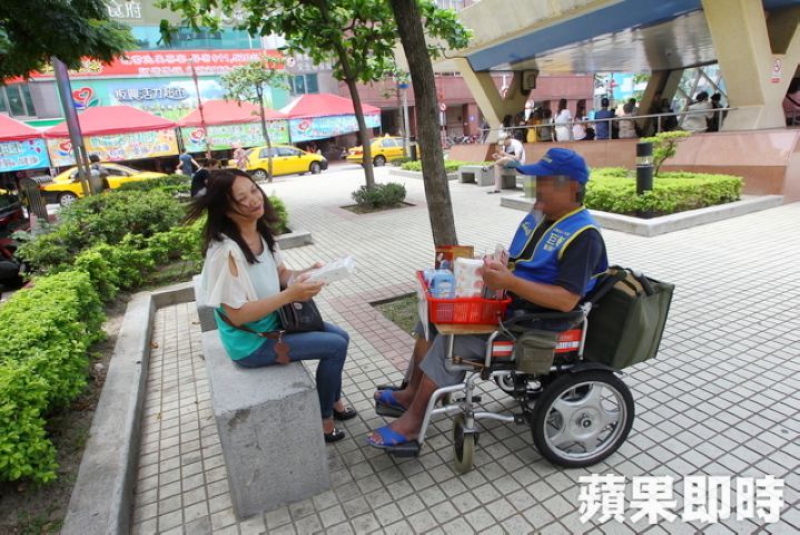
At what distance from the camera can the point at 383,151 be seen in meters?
26.2

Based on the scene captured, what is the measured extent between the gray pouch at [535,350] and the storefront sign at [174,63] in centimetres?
2758

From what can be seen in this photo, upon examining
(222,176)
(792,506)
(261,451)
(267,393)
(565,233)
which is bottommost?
(792,506)

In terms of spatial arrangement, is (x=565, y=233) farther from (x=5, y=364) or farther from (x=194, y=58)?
(x=194, y=58)

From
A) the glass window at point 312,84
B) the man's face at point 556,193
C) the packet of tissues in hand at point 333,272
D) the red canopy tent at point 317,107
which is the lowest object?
the packet of tissues in hand at point 333,272

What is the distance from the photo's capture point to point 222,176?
254cm

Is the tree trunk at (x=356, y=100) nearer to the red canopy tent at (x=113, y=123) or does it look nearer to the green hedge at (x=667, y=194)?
the green hedge at (x=667, y=194)

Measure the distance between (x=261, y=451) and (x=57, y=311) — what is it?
6.61ft

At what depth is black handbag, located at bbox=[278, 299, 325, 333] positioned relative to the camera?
8.88ft

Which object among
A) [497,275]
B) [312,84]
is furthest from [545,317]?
[312,84]

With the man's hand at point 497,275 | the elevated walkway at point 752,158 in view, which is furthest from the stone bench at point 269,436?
the elevated walkway at point 752,158

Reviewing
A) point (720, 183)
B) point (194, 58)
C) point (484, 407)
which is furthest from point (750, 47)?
point (194, 58)

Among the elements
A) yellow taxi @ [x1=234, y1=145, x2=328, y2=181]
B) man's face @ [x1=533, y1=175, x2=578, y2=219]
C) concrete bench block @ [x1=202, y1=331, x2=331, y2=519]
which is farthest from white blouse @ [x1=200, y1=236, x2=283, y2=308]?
yellow taxi @ [x1=234, y1=145, x2=328, y2=181]

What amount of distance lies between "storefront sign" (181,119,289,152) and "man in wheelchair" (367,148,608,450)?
89.2 feet

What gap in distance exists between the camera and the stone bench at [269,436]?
2.38 m
